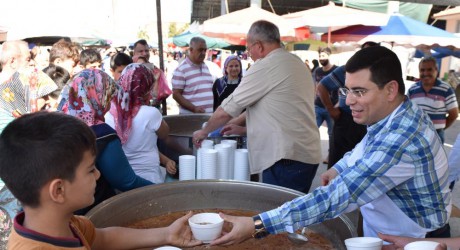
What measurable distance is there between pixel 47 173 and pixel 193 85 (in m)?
3.69

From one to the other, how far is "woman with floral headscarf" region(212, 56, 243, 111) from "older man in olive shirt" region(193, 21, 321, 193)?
1783mm

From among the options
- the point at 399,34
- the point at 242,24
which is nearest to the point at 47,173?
the point at 399,34

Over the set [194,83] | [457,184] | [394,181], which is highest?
[394,181]

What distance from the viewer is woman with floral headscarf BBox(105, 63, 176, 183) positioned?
2352 millimetres

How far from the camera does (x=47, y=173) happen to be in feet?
3.31

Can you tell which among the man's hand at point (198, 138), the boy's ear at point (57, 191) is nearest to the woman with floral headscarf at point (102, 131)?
the man's hand at point (198, 138)

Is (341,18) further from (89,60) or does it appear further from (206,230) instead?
(206,230)

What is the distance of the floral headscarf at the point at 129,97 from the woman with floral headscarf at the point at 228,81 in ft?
6.46

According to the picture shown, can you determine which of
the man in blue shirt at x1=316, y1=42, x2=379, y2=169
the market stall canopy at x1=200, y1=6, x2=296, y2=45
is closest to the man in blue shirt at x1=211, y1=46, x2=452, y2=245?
the man in blue shirt at x1=316, y1=42, x2=379, y2=169

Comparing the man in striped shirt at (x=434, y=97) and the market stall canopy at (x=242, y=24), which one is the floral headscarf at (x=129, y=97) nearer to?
the man in striped shirt at (x=434, y=97)

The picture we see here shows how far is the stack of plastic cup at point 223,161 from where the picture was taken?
2324 mm

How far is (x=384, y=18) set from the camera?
584 centimetres

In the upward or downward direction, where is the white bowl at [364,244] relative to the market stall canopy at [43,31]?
downward

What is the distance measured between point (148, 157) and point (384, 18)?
15.1 feet
